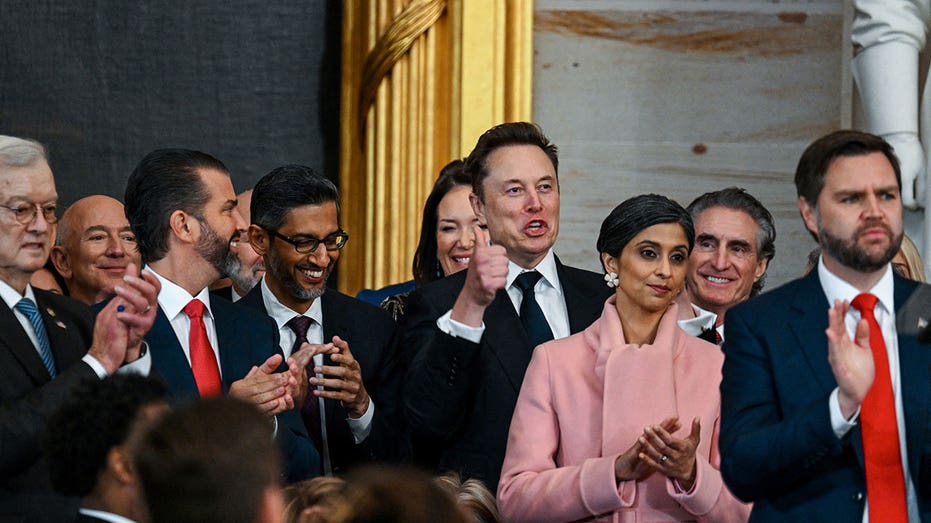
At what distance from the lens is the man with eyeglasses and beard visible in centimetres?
422

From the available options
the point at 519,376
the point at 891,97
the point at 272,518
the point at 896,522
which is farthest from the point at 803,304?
the point at 891,97

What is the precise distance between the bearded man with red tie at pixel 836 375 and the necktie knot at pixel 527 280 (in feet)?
3.33

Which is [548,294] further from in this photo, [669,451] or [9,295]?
[9,295]

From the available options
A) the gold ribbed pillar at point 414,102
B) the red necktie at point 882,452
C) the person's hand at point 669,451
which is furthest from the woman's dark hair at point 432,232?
the red necktie at point 882,452

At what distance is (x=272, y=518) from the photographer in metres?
2.45

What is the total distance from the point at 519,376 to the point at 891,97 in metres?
2.10

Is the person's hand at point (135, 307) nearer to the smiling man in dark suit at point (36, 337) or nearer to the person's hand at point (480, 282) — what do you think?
the smiling man in dark suit at point (36, 337)

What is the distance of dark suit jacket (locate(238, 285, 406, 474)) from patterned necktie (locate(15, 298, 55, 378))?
3.09 ft

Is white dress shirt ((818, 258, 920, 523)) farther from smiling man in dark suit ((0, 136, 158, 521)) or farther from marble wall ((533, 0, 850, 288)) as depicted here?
marble wall ((533, 0, 850, 288))

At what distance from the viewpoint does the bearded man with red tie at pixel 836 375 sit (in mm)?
3408

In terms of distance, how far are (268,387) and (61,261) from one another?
188 cm

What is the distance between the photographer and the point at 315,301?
4836 millimetres

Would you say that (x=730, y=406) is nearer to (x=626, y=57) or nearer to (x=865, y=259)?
(x=865, y=259)

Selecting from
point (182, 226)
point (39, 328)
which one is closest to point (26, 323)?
point (39, 328)
